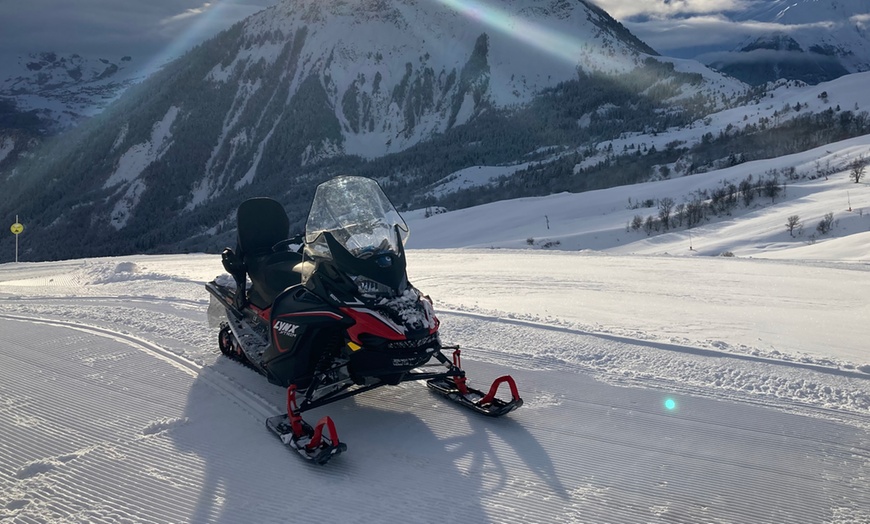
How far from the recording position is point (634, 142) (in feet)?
211

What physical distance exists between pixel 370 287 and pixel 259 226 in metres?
2.27

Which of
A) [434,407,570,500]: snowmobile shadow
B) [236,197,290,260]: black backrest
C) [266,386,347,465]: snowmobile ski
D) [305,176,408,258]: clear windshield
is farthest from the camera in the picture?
[236,197,290,260]: black backrest

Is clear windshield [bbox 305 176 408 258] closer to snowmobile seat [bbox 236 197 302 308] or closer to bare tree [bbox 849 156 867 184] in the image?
snowmobile seat [bbox 236 197 302 308]

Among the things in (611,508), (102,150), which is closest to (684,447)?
(611,508)

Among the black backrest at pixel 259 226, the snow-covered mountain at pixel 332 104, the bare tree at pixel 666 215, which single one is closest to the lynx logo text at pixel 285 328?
the black backrest at pixel 259 226

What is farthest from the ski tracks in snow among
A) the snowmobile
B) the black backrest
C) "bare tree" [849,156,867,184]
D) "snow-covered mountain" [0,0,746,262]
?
"snow-covered mountain" [0,0,746,262]

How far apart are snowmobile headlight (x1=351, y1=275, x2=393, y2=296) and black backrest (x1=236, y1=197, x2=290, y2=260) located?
192 centimetres

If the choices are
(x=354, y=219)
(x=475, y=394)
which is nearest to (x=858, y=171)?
(x=475, y=394)

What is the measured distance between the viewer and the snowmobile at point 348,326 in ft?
13.5

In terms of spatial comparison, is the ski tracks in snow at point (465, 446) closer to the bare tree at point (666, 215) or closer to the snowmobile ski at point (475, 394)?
the snowmobile ski at point (475, 394)

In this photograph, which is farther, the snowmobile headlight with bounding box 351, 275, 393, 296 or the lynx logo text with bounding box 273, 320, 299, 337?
the lynx logo text with bounding box 273, 320, 299, 337

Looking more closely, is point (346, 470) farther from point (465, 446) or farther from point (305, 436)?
point (465, 446)

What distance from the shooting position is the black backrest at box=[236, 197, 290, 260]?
591cm

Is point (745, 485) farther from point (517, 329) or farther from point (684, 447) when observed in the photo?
point (517, 329)
